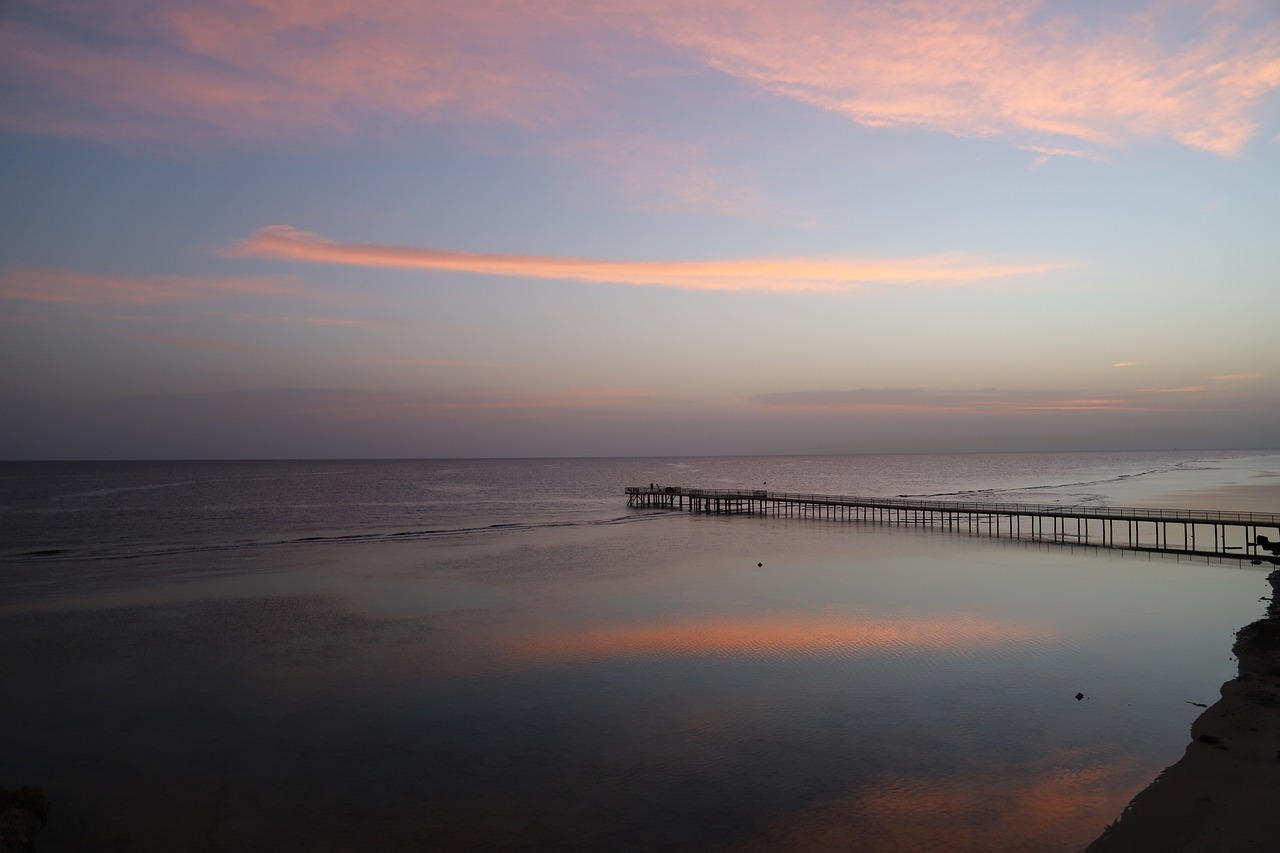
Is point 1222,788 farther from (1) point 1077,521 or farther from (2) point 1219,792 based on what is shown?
(1) point 1077,521

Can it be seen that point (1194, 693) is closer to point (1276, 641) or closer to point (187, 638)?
point (1276, 641)

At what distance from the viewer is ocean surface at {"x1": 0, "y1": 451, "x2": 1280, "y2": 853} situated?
13.4 metres

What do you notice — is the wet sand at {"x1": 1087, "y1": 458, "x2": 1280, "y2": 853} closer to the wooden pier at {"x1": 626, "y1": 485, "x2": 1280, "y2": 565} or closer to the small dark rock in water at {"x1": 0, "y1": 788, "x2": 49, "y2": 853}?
the small dark rock in water at {"x1": 0, "y1": 788, "x2": 49, "y2": 853}

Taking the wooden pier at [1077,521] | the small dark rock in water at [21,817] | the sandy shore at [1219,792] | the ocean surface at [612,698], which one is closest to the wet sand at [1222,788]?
the sandy shore at [1219,792]

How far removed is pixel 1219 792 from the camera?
13133mm

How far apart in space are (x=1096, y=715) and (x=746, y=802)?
943cm

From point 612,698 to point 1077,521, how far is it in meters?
44.4

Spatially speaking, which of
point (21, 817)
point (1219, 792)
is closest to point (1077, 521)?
point (1219, 792)

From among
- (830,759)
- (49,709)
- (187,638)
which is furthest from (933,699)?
(187,638)

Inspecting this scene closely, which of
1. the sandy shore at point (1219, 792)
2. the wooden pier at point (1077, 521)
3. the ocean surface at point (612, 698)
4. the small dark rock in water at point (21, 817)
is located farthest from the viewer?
the wooden pier at point (1077, 521)

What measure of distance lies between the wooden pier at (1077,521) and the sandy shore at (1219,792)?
26.6 metres

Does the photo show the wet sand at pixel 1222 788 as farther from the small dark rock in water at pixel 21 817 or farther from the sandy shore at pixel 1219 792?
the small dark rock in water at pixel 21 817

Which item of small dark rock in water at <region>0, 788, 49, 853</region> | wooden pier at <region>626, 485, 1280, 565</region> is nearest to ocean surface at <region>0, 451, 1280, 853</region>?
small dark rock in water at <region>0, 788, 49, 853</region>

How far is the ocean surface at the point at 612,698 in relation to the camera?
13.4m
